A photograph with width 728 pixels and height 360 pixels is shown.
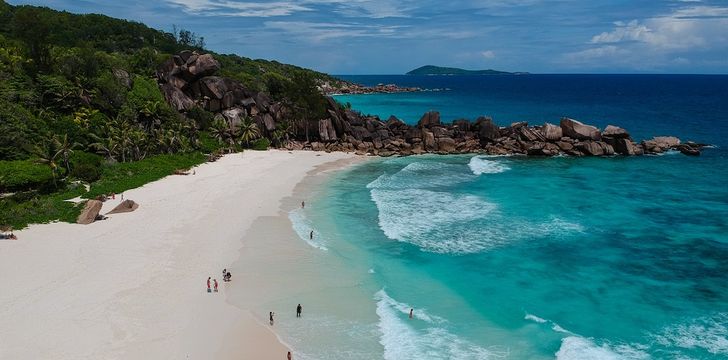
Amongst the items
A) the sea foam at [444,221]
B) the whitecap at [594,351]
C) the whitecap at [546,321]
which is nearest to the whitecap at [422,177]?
the sea foam at [444,221]

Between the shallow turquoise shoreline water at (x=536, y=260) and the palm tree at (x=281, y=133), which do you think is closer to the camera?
the shallow turquoise shoreline water at (x=536, y=260)

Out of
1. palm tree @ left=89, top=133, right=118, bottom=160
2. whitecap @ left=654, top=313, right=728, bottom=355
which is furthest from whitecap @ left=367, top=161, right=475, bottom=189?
whitecap @ left=654, top=313, right=728, bottom=355

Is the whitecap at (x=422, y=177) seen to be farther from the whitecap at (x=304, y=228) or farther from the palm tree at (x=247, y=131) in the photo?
the palm tree at (x=247, y=131)

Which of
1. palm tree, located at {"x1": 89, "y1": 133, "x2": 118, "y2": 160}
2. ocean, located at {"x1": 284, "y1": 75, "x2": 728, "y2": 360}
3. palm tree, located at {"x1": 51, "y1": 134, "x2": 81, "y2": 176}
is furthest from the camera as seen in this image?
palm tree, located at {"x1": 89, "y1": 133, "x2": 118, "y2": 160}

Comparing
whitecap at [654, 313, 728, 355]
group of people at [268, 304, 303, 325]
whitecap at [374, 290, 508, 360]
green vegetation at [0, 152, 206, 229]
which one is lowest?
whitecap at [374, 290, 508, 360]

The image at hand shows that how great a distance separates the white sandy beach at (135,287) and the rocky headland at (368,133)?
3636 cm

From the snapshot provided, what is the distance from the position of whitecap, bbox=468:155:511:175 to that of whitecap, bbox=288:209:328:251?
2895 centimetres

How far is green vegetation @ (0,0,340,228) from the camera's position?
47.0 meters

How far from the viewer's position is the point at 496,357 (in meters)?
23.9

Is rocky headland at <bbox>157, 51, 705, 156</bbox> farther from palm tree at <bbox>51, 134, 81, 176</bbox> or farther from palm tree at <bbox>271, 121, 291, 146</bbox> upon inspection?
palm tree at <bbox>51, 134, 81, 176</bbox>

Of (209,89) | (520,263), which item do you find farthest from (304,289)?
(209,89)

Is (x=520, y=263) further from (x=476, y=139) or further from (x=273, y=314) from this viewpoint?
(x=476, y=139)

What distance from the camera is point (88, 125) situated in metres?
62.6

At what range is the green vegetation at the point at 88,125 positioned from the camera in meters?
47.0
